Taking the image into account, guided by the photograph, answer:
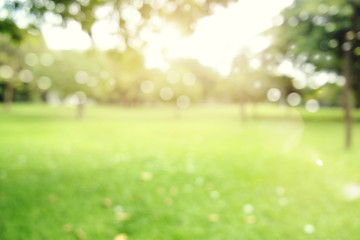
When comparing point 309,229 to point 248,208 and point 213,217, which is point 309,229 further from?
point 213,217

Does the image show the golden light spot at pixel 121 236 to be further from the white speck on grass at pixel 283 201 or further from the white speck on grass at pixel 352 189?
the white speck on grass at pixel 352 189

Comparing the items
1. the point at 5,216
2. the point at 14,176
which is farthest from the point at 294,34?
the point at 14,176

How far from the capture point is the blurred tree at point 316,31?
4.44 metres

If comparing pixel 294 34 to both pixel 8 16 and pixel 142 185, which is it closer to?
pixel 142 185

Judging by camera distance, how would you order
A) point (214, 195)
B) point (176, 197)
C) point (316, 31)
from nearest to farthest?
point (176, 197)
point (214, 195)
point (316, 31)

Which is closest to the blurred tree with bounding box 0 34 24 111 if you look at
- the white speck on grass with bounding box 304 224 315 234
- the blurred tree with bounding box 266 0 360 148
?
the blurred tree with bounding box 266 0 360 148

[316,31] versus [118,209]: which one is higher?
[316,31]

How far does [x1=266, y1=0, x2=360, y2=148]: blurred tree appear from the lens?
4.44 m

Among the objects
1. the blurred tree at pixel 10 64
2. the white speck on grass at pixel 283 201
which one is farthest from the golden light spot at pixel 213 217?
the blurred tree at pixel 10 64

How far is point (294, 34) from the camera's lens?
248 inches

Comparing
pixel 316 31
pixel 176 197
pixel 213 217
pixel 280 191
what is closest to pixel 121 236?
pixel 213 217

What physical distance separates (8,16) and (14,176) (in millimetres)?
3390

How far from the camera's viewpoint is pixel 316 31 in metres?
7.16

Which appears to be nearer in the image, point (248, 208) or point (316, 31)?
point (248, 208)
